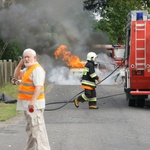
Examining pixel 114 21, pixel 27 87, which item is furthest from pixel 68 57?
pixel 27 87

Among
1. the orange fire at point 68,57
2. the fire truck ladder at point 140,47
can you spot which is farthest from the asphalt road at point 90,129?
the orange fire at point 68,57

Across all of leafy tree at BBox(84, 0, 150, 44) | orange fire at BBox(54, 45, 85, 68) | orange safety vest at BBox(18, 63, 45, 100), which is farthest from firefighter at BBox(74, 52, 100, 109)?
leafy tree at BBox(84, 0, 150, 44)

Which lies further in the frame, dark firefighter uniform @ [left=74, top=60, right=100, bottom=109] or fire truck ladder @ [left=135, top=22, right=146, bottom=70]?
dark firefighter uniform @ [left=74, top=60, right=100, bottom=109]

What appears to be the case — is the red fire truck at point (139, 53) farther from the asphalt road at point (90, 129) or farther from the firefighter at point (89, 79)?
the firefighter at point (89, 79)

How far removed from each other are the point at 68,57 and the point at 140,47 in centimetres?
1490

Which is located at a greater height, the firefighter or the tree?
the tree

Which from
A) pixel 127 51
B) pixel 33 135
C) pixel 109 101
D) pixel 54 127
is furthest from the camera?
pixel 109 101

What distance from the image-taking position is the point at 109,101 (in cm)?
1795

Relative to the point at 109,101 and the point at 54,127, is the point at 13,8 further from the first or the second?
the point at 54,127

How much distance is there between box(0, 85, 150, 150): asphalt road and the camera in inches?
372

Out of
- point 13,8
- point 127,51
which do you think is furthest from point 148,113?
point 13,8

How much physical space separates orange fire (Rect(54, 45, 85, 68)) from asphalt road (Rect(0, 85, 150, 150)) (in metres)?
12.3

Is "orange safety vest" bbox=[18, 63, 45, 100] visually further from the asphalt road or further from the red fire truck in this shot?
the red fire truck

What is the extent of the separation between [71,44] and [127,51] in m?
16.3
